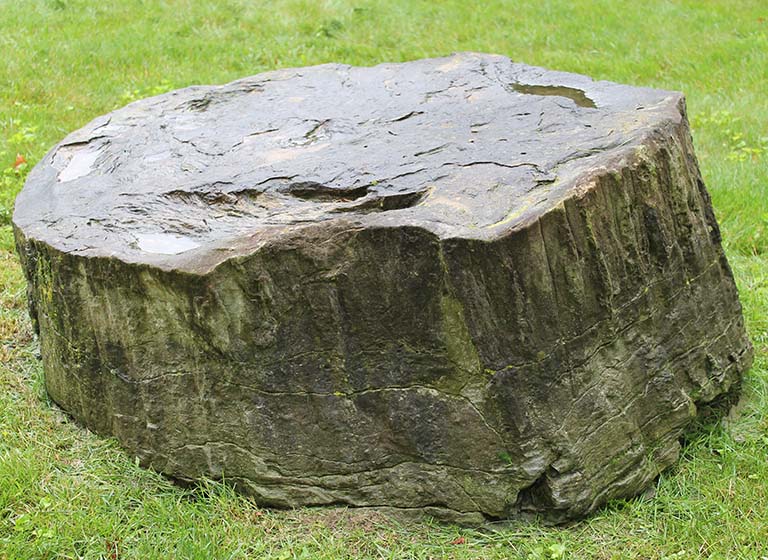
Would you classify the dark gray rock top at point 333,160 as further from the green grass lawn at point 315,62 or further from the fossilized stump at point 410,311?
the green grass lawn at point 315,62

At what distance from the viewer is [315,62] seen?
7.56 meters

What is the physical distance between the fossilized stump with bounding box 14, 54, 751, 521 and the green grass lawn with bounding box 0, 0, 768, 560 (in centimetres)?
12

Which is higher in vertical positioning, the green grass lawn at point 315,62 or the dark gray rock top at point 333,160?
the dark gray rock top at point 333,160

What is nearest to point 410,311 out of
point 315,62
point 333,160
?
point 333,160

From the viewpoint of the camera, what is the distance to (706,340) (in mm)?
3346

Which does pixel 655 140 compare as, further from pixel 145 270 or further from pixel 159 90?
pixel 159 90

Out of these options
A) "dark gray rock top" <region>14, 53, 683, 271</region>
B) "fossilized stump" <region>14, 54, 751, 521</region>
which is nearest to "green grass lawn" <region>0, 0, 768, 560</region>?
"fossilized stump" <region>14, 54, 751, 521</region>

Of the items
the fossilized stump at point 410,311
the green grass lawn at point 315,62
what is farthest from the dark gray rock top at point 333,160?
the green grass lawn at point 315,62

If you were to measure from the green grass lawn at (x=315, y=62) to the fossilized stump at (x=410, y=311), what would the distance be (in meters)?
0.12

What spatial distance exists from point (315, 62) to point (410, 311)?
205 inches

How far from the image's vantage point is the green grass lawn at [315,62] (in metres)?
2.93

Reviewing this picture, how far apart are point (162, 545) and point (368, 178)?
1384 millimetres

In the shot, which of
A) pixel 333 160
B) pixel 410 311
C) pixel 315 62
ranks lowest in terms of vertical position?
pixel 315 62

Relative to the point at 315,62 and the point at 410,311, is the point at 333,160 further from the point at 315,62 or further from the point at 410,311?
the point at 315,62
